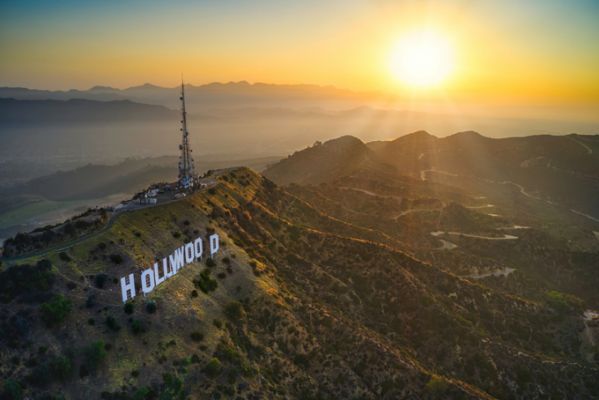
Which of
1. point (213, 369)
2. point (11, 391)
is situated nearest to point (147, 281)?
point (213, 369)

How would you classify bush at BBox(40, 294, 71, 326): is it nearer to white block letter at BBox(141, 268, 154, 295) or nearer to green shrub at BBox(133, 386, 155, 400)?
white block letter at BBox(141, 268, 154, 295)

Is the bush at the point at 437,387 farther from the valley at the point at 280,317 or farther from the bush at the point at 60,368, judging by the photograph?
the bush at the point at 60,368

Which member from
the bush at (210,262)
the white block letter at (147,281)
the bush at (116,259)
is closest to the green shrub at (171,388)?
the white block letter at (147,281)

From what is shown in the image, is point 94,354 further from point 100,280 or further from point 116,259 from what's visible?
point 116,259

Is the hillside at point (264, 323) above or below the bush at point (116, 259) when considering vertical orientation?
below

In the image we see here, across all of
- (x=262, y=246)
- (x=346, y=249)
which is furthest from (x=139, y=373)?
(x=346, y=249)
